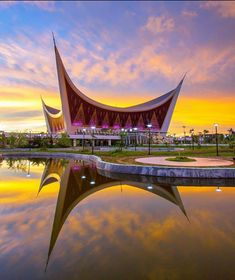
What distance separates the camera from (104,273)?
3266 millimetres

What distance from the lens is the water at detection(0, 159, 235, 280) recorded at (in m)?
3.37

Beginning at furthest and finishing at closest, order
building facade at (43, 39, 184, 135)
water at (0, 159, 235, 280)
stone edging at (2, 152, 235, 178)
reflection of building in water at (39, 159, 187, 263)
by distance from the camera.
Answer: building facade at (43, 39, 184, 135) < stone edging at (2, 152, 235, 178) < reflection of building in water at (39, 159, 187, 263) < water at (0, 159, 235, 280)

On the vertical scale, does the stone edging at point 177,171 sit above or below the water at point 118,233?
above

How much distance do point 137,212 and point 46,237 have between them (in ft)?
8.22

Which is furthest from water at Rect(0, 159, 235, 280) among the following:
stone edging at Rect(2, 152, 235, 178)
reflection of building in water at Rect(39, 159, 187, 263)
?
stone edging at Rect(2, 152, 235, 178)

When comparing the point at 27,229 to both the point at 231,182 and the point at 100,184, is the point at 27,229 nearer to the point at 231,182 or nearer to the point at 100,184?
the point at 100,184

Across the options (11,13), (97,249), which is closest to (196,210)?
(97,249)

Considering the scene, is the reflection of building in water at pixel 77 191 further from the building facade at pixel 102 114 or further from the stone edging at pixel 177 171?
the building facade at pixel 102 114

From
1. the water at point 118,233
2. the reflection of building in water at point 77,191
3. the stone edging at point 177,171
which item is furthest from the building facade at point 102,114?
the water at point 118,233

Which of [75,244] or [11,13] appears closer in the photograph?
[75,244]

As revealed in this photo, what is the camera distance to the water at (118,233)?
11.0ft

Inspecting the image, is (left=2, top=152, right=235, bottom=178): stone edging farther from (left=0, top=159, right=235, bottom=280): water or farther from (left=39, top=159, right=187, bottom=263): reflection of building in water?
(left=0, top=159, right=235, bottom=280): water

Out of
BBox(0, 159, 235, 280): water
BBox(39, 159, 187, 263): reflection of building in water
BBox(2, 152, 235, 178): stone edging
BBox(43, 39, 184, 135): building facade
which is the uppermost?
BBox(43, 39, 184, 135): building facade

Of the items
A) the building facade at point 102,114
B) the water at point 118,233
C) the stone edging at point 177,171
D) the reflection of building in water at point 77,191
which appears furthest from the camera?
the building facade at point 102,114
